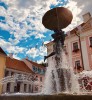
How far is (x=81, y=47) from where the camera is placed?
932 inches

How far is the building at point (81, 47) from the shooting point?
2242 cm

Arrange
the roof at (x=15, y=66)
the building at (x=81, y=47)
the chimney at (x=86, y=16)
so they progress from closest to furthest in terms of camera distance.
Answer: the building at (x=81, y=47), the chimney at (x=86, y=16), the roof at (x=15, y=66)

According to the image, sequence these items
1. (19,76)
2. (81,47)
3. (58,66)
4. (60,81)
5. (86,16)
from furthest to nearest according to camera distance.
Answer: (19,76)
(86,16)
(81,47)
(58,66)
(60,81)

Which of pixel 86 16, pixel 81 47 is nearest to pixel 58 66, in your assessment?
pixel 81 47

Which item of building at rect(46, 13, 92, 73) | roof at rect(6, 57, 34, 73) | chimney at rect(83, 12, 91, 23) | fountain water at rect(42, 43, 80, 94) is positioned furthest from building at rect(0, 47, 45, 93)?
fountain water at rect(42, 43, 80, 94)

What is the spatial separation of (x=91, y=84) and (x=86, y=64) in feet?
12.1

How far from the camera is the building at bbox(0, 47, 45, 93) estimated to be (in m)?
29.9

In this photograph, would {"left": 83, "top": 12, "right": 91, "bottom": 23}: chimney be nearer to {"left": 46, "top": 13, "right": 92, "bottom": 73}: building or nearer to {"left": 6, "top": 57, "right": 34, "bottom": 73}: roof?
{"left": 46, "top": 13, "right": 92, "bottom": 73}: building

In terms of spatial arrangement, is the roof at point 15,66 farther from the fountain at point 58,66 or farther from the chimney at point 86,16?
the fountain at point 58,66

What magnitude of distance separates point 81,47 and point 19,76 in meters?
13.2

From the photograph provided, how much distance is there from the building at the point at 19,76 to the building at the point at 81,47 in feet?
26.0

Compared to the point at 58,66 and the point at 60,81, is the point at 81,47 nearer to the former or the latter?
the point at 58,66

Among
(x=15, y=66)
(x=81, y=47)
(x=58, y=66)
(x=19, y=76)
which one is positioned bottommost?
(x=58, y=66)

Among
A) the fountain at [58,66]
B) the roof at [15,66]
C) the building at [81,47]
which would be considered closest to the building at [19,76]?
the roof at [15,66]
